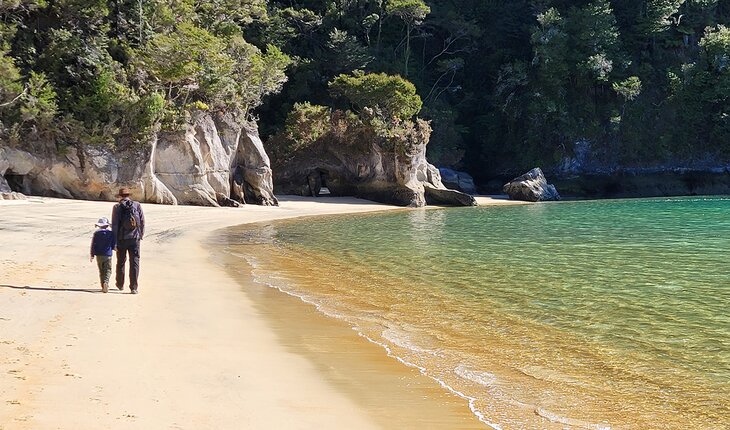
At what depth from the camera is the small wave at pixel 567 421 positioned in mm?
5356

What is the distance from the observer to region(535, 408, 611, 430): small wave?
5.36 metres

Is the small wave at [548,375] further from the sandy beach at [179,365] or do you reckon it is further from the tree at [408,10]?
the tree at [408,10]

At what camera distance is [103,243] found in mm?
10039

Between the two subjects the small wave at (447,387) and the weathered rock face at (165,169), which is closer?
the small wave at (447,387)

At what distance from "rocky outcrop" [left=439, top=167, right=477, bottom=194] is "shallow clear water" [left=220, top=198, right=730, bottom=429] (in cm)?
2682

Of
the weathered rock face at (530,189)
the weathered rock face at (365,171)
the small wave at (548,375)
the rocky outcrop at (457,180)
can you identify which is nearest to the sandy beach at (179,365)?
the small wave at (548,375)

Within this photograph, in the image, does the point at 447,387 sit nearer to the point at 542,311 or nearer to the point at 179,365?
the point at 179,365

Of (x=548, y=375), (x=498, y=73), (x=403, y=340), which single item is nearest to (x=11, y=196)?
(x=403, y=340)

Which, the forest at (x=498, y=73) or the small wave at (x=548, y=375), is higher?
the forest at (x=498, y=73)

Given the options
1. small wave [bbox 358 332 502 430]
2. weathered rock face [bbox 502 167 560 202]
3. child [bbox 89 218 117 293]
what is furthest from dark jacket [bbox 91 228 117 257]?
weathered rock face [bbox 502 167 560 202]

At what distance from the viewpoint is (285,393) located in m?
5.71

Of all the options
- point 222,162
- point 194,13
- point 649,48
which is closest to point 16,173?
point 222,162

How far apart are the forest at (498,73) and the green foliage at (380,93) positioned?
88 mm

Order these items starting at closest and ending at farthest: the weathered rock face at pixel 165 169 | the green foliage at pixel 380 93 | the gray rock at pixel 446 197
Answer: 1. the weathered rock face at pixel 165 169
2. the gray rock at pixel 446 197
3. the green foliage at pixel 380 93
